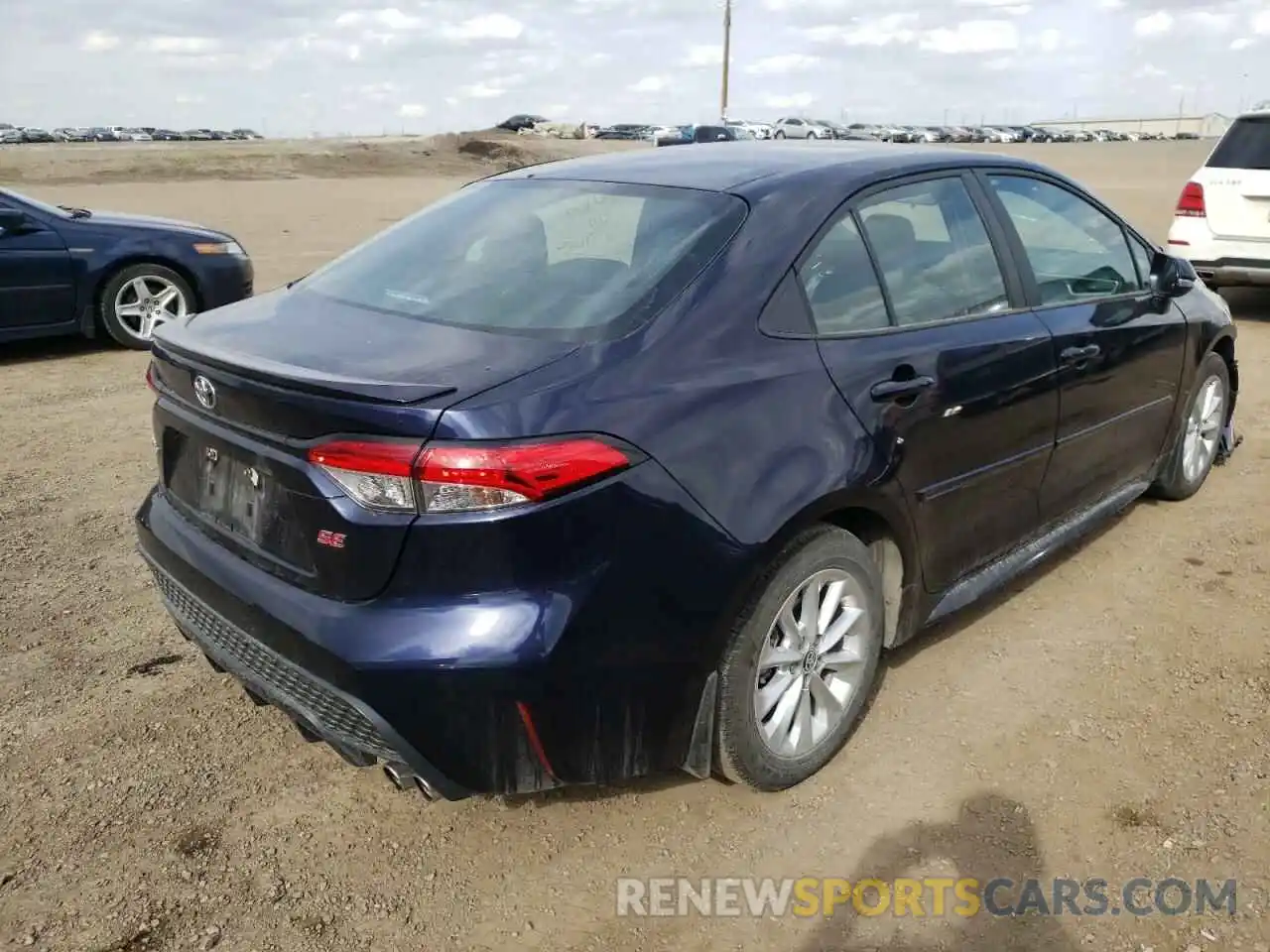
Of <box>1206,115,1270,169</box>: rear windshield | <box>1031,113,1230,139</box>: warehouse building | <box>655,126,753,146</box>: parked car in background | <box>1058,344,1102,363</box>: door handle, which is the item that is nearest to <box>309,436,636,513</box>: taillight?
<box>1058,344,1102,363</box>: door handle

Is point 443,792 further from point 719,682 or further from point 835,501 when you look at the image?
point 835,501

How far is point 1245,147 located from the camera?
29.4ft

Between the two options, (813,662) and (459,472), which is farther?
(813,662)

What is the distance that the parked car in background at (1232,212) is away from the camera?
28.4 ft

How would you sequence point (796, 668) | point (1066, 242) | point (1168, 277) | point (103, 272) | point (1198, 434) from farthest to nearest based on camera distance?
point (103, 272) < point (1198, 434) < point (1168, 277) < point (1066, 242) < point (796, 668)

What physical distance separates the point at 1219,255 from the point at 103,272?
8841mm

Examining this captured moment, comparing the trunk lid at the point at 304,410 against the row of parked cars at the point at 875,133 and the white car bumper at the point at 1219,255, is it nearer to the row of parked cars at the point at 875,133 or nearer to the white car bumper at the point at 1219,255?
the white car bumper at the point at 1219,255

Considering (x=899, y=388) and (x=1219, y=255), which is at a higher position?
(x=899, y=388)

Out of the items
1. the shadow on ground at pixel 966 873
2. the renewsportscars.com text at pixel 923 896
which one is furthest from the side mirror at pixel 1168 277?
the renewsportscars.com text at pixel 923 896

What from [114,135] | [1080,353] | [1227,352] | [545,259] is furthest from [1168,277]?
[114,135]

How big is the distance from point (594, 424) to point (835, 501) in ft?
2.55

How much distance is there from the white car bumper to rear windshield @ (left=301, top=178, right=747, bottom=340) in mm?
7327

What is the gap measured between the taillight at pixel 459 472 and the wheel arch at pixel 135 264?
22.3 feet

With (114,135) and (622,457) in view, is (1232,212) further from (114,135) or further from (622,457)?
(114,135)
